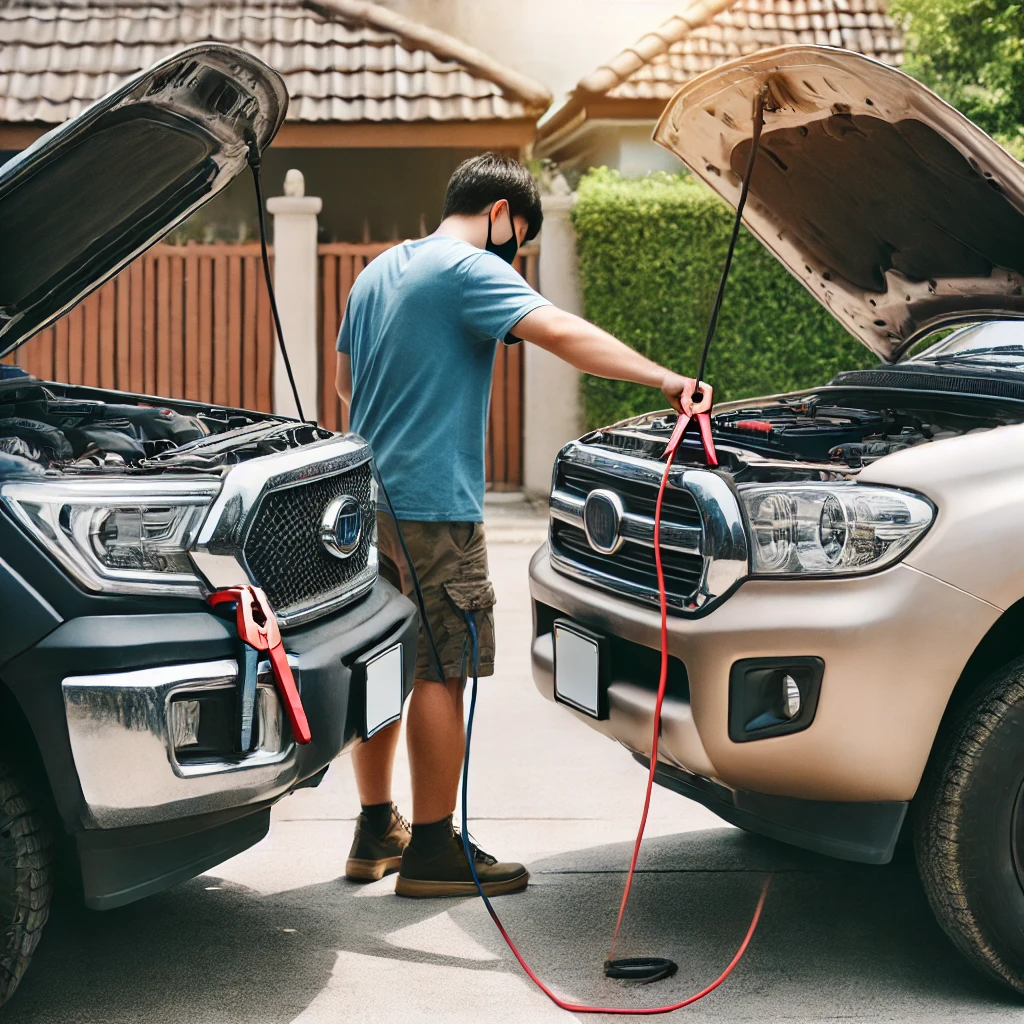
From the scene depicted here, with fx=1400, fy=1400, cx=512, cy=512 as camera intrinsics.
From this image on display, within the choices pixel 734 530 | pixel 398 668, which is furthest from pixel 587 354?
pixel 398 668

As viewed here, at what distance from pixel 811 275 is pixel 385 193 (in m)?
12.4

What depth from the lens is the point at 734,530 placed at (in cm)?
291

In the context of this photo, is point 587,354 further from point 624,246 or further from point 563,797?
point 624,246

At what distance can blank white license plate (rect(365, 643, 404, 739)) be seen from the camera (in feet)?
10.0

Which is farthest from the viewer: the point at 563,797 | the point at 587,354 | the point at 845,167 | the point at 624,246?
the point at 624,246

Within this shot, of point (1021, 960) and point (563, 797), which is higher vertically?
point (1021, 960)

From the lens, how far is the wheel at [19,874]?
2578mm

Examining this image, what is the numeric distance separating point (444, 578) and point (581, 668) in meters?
0.57

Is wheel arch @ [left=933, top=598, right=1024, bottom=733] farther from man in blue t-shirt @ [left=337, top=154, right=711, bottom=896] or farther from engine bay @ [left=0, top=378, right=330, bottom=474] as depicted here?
engine bay @ [left=0, top=378, right=330, bottom=474]

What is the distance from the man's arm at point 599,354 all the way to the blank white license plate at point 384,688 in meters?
0.79

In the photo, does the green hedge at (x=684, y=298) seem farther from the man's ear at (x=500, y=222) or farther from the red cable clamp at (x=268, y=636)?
the red cable clamp at (x=268, y=636)

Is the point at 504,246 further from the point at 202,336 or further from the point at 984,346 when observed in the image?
the point at 202,336

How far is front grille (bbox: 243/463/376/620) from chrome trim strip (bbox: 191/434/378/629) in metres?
0.01


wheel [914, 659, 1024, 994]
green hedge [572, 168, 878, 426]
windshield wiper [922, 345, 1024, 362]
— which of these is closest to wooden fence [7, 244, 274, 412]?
green hedge [572, 168, 878, 426]
